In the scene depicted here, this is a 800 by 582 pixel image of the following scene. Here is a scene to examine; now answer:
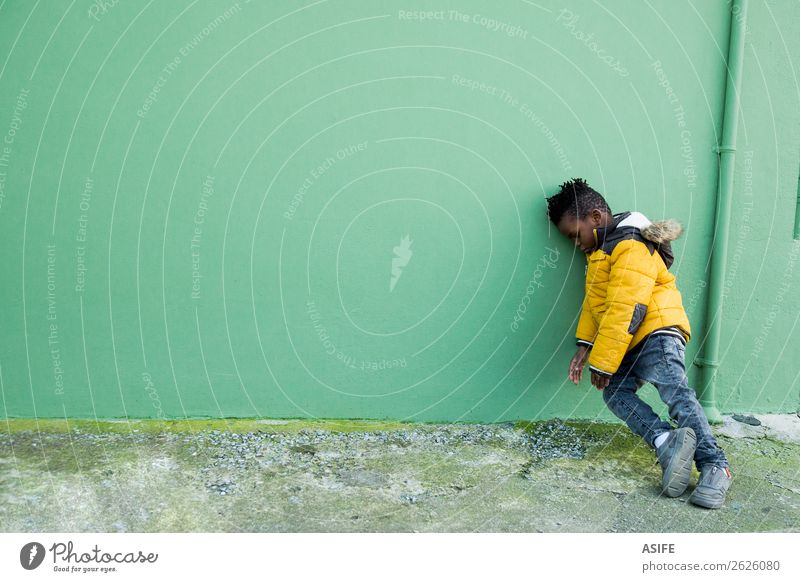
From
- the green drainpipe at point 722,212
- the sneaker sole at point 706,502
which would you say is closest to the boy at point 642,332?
the sneaker sole at point 706,502

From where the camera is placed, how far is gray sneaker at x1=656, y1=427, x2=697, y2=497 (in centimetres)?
275

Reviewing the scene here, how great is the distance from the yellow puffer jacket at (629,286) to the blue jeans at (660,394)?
0.24ft

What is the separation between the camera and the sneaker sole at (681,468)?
108 inches

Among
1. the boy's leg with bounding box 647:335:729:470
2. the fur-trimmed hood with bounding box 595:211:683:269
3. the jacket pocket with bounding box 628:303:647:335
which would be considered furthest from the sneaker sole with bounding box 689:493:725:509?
the fur-trimmed hood with bounding box 595:211:683:269

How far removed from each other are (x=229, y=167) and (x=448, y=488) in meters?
1.65

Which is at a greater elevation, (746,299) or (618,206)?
(618,206)

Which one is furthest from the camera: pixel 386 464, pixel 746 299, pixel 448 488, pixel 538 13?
pixel 746 299

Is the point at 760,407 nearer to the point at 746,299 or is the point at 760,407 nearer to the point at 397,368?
the point at 746,299

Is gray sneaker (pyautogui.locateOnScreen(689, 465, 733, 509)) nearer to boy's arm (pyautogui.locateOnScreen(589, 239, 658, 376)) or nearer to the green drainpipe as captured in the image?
boy's arm (pyautogui.locateOnScreen(589, 239, 658, 376))

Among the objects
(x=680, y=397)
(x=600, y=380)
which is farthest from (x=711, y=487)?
(x=600, y=380)

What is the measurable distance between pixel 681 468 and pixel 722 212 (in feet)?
4.23

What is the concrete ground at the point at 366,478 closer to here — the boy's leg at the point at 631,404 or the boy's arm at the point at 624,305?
the boy's leg at the point at 631,404

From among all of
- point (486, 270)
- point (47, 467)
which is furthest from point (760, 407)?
point (47, 467)

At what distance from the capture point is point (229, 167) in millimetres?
3117
